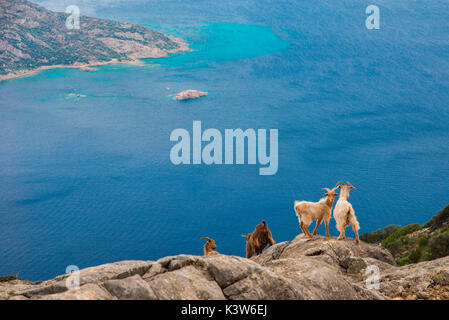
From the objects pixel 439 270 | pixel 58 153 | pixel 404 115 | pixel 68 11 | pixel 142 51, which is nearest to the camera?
pixel 439 270

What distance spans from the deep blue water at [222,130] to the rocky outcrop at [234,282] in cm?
5205

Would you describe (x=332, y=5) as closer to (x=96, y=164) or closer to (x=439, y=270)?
(x=96, y=164)

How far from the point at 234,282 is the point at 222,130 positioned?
295ft

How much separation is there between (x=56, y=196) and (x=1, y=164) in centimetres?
2020

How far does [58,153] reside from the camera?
295 feet

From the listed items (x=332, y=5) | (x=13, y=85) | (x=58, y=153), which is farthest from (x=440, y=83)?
(x=13, y=85)

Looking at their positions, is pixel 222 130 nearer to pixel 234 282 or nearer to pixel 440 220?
pixel 440 220

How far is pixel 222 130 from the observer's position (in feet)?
321
